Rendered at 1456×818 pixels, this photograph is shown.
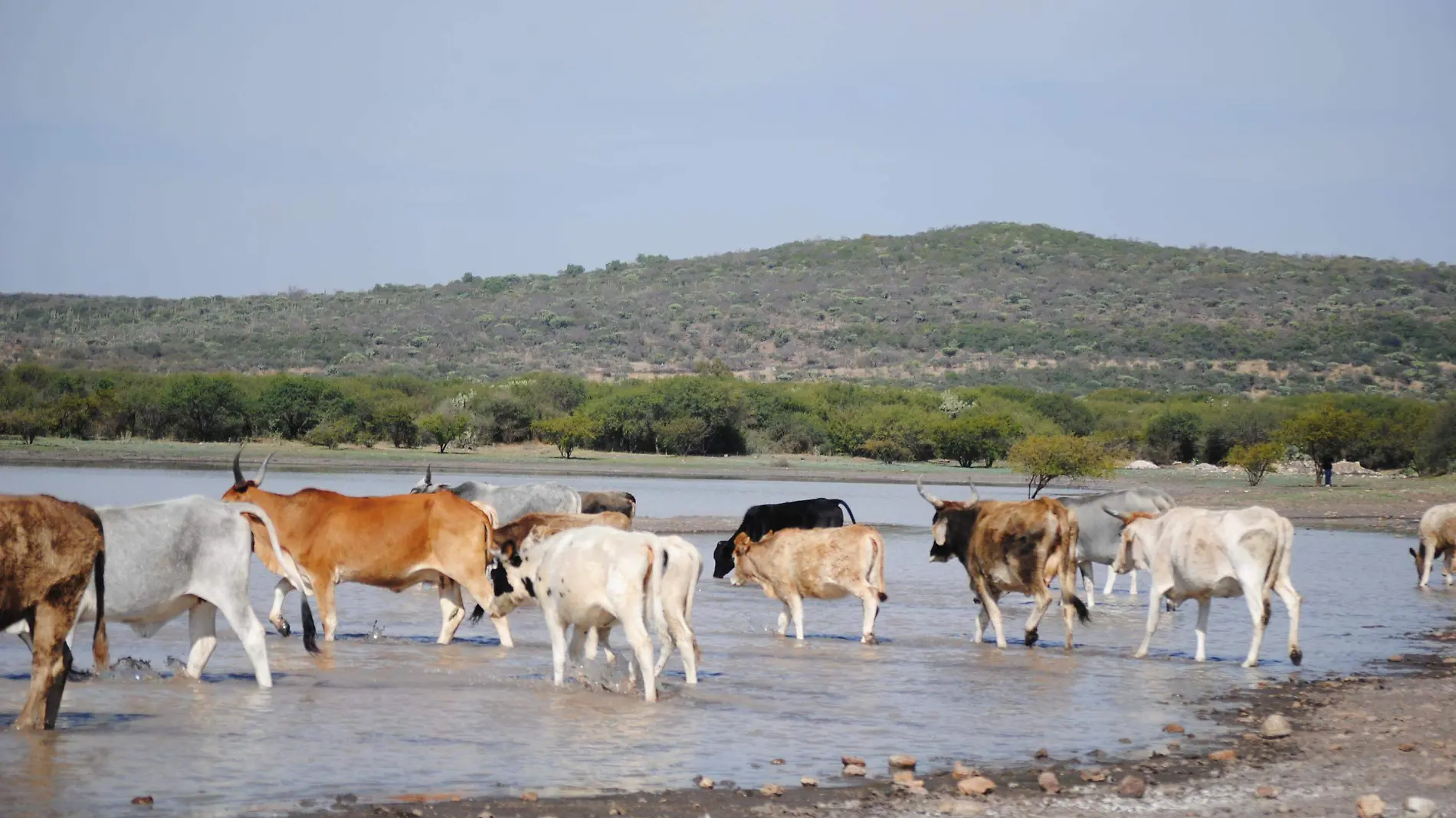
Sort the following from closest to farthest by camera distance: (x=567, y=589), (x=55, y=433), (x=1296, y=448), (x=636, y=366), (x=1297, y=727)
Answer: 1. (x=1297, y=727)
2. (x=567, y=589)
3. (x=55, y=433)
4. (x=1296, y=448)
5. (x=636, y=366)

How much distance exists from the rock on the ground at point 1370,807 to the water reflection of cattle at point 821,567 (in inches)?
279

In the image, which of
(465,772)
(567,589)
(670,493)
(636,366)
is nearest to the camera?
(465,772)

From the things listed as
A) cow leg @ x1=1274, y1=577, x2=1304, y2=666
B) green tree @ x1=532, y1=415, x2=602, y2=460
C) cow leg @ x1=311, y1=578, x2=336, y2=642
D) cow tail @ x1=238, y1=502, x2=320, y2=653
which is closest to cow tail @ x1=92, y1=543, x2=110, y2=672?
cow tail @ x1=238, y1=502, x2=320, y2=653

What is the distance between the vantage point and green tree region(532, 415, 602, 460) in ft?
175

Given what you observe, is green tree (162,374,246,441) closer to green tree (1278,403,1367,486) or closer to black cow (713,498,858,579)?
green tree (1278,403,1367,486)

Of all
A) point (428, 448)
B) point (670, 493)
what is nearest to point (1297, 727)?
→ point (670, 493)

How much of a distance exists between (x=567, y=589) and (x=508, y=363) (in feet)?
285

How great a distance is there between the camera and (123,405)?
2146 inches

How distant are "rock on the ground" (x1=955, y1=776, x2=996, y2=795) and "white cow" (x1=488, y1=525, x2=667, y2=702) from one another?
3117 millimetres

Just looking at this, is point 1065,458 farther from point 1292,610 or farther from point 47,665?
point 47,665

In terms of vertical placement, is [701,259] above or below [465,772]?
above

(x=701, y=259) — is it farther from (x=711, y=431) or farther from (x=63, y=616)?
(x=63, y=616)

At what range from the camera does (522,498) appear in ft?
67.1

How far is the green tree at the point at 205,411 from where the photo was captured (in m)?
54.8
